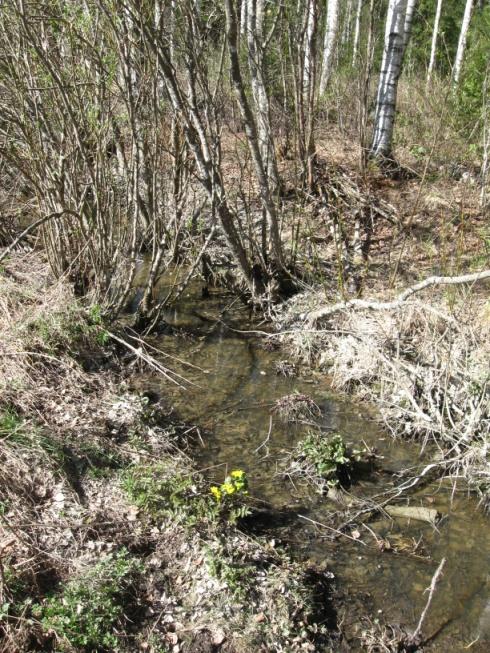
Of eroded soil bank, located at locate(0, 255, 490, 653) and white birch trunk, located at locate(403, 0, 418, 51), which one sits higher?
white birch trunk, located at locate(403, 0, 418, 51)

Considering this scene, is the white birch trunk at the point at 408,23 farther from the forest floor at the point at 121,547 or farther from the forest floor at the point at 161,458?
the forest floor at the point at 121,547

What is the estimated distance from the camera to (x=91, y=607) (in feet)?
10.8

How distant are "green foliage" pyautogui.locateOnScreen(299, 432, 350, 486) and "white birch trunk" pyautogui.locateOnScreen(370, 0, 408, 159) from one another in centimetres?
540

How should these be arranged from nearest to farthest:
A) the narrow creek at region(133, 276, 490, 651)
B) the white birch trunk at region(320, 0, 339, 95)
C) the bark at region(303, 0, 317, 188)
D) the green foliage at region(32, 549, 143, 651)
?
the green foliage at region(32, 549, 143, 651) → the narrow creek at region(133, 276, 490, 651) → the bark at region(303, 0, 317, 188) → the white birch trunk at region(320, 0, 339, 95)

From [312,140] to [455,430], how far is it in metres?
5.19

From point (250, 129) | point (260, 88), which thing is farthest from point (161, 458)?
point (260, 88)

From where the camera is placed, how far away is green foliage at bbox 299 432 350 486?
470 centimetres

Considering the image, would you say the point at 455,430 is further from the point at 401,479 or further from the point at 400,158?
the point at 400,158

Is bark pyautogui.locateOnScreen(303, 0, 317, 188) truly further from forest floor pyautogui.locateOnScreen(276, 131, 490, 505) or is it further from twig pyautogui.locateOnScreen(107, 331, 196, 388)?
twig pyautogui.locateOnScreen(107, 331, 196, 388)

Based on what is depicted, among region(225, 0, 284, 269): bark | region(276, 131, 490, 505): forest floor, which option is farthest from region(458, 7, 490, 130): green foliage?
region(225, 0, 284, 269): bark

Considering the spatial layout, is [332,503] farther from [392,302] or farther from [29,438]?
[29,438]

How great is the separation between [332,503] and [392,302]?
2245 mm

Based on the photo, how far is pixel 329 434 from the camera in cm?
535

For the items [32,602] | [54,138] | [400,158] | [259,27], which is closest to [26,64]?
[54,138]
